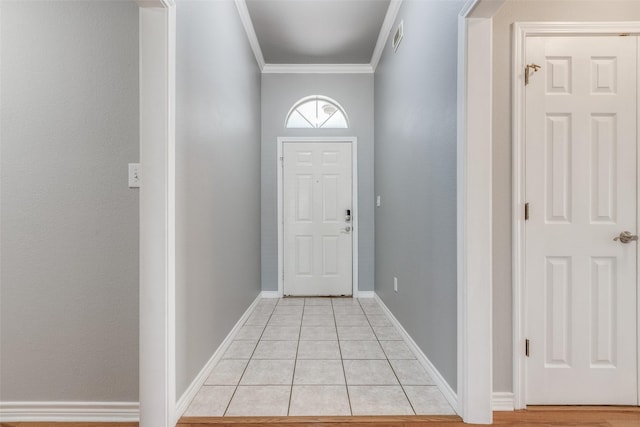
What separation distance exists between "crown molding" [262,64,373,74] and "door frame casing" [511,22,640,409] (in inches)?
102

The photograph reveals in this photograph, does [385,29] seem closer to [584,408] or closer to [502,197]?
[502,197]

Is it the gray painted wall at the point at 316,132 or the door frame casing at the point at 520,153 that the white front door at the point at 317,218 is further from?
the door frame casing at the point at 520,153

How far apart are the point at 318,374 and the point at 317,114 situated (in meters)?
3.11

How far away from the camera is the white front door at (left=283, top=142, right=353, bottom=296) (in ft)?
13.6

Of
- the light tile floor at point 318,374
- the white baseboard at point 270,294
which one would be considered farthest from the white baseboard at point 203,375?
the white baseboard at point 270,294

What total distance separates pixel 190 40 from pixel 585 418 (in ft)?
9.46

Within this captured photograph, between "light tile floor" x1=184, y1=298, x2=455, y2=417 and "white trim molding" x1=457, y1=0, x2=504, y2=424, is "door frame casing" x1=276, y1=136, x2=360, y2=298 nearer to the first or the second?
"light tile floor" x1=184, y1=298, x2=455, y2=417

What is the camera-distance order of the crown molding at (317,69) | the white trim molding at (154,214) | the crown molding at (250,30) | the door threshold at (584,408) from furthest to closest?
the crown molding at (317,69) → the crown molding at (250,30) → the door threshold at (584,408) → the white trim molding at (154,214)

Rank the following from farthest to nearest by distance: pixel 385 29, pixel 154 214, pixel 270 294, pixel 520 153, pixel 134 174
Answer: pixel 270 294 < pixel 385 29 < pixel 520 153 < pixel 134 174 < pixel 154 214

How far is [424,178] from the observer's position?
2229mm

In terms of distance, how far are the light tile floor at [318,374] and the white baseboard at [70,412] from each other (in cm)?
30

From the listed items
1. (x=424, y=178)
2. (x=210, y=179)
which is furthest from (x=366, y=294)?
(x=210, y=179)

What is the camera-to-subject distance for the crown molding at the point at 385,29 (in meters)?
2.91

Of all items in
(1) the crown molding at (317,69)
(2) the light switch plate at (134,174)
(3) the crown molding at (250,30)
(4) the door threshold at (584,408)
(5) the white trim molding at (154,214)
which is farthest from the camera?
(1) the crown molding at (317,69)
